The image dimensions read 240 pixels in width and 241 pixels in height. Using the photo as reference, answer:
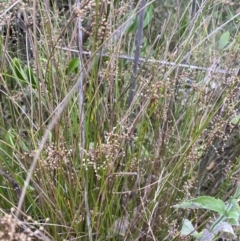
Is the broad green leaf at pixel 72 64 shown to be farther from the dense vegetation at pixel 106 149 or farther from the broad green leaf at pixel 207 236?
the broad green leaf at pixel 207 236

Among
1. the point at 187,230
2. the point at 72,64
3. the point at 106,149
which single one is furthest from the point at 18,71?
the point at 187,230

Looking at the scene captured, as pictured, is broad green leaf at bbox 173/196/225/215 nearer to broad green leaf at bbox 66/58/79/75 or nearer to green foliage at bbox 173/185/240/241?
green foliage at bbox 173/185/240/241

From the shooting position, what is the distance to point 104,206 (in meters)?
1.05

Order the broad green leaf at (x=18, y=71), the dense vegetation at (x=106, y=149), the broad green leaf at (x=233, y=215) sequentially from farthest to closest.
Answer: the broad green leaf at (x=18, y=71) → the dense vegetation at (x=106, y=149) → the broad green leaf at (x=233, y=215)

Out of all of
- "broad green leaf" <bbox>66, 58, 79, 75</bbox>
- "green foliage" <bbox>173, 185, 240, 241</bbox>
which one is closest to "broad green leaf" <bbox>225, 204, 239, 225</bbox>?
"green foliage" <bbox>173, 185, 240, 241</bbox>

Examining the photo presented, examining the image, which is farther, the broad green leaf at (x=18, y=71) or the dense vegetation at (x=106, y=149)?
the broad green leaf at (x=18, y=71)

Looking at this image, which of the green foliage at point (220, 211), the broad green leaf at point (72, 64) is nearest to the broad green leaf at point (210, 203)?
the green foliage at point (220, 211)

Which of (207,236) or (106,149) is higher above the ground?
(106,149)

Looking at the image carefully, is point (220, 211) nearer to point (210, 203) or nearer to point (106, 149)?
point (210, 203)

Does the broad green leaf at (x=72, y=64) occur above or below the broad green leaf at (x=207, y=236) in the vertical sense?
above

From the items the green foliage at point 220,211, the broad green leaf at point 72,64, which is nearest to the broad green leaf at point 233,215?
the green foliage at point 220,211

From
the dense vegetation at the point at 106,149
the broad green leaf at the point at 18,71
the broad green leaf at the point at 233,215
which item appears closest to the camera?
the broad green leaf at the point at 233,215

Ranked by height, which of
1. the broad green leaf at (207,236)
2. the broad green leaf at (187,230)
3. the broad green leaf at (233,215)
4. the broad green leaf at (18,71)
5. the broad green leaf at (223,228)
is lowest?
the broad green leaf at (187,230)

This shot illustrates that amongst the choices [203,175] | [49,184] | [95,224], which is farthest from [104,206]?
[203,175]
